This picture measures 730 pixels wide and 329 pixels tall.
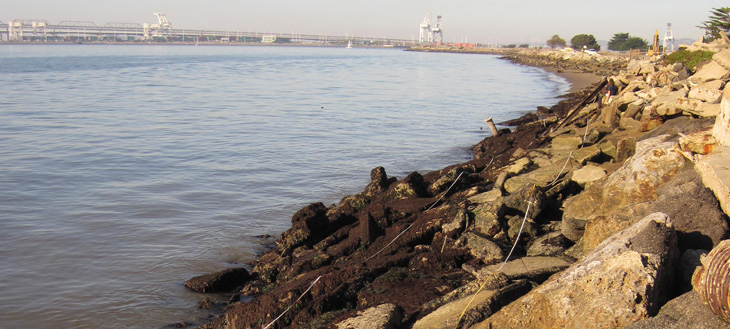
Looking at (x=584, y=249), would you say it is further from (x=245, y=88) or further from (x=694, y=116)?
(x=245, y=88)

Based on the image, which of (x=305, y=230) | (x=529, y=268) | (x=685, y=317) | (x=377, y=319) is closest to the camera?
(x=685, y=317)

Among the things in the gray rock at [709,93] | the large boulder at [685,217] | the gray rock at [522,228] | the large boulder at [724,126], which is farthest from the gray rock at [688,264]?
the gray rock at [709,93]

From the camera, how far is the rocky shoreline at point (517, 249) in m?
→ 4.02

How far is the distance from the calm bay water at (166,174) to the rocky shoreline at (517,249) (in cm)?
107

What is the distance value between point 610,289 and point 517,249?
2656 mm

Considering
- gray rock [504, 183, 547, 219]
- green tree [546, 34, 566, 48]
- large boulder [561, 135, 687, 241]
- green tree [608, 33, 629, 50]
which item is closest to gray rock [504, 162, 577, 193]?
gray rock [504, 183, 547, 219]

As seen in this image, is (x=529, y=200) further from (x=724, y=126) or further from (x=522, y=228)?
(x=724, y=126)

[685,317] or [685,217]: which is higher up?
[685,217]

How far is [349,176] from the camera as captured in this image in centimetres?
1399

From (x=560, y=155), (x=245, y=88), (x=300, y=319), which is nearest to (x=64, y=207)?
(x=300, y=319)

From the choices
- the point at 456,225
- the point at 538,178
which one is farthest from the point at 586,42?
the point at 456,225

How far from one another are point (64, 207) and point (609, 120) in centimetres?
1098

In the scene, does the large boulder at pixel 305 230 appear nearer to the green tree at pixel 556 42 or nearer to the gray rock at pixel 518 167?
the gray rock at pixel 518 167

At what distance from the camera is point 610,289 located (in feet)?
12.7
